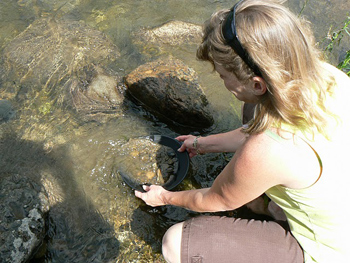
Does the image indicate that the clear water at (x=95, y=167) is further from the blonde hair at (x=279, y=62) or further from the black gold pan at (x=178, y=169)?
the blonde hair at (x=279, y=62)

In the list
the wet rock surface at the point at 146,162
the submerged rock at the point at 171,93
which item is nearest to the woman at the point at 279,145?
the wet rock surface at the point at 146,162

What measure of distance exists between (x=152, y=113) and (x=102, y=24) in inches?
74.3

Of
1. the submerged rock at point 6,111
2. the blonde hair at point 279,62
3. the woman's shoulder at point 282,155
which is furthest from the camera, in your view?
the submerged rock at point 6,111

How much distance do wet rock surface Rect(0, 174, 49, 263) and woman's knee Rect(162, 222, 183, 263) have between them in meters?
1.00

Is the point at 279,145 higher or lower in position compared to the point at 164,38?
higher

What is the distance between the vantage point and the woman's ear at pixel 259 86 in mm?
1618

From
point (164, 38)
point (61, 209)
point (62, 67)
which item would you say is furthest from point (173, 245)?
point (164, 38)

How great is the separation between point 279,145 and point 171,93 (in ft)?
6.36

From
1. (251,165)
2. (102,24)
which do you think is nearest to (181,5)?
(102,24)

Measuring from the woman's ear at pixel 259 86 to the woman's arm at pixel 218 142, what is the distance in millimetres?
945

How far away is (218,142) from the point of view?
2.77 m

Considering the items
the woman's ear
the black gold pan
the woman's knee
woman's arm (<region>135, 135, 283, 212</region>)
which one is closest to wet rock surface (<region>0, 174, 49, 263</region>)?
the black gold pan

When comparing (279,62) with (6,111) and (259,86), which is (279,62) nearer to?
(259,86)

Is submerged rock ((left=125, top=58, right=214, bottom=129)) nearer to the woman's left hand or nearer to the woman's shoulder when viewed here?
the woman's left hand
